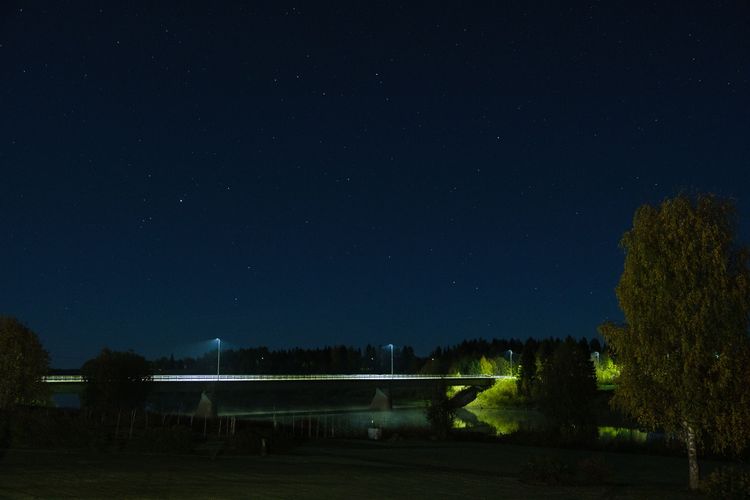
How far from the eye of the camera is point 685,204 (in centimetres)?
2514

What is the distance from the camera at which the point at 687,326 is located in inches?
938

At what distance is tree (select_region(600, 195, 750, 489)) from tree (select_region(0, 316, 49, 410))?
1588 inches

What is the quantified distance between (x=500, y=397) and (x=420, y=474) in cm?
12259

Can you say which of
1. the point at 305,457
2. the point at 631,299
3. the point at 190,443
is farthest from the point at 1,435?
the point at 631,299

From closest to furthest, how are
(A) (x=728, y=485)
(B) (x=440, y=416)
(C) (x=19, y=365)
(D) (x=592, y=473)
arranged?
1. (A) (x=728, y=485)
2. (D) (x=592, y=473)
3. (C) (x=19, y=365)
4. (B) (x=440, y=416)

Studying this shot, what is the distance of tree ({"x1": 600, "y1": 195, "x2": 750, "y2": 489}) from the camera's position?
2350 cm

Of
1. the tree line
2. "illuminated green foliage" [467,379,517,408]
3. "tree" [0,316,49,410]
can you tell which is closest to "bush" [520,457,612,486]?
the tree line

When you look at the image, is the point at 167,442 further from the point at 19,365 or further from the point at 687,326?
the point at 687,326

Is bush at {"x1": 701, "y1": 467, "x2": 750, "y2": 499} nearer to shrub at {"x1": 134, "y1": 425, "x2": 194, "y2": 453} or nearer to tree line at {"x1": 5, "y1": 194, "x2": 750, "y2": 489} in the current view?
tree line at {"x1": 5, "y1": 194, "x2": 750, "y2": 489}

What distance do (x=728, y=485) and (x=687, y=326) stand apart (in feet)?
16.1

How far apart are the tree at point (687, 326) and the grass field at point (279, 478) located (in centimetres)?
260

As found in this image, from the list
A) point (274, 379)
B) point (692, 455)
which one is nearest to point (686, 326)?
point (692, 455)

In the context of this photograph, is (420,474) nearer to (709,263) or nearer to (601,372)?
(709,263)

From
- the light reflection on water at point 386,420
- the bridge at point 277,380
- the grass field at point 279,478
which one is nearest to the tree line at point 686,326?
the grass field at point 279,478
